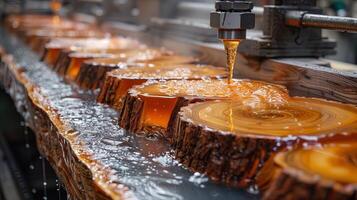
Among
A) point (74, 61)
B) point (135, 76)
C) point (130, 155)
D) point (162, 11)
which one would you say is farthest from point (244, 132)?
point (162, 11)

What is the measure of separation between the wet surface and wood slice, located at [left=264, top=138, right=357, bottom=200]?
0.26 m

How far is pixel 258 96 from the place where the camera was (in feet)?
7.82

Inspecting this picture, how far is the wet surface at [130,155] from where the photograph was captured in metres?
1.72

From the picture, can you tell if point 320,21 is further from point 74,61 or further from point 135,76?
point 74,61

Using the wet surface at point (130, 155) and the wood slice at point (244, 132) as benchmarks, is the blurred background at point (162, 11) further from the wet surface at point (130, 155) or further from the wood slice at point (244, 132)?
the wood slice at point (244, 132)

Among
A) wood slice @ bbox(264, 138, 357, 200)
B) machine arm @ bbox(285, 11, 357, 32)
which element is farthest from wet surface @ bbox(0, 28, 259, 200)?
machine arm @ bbox(285, 11, 357, 32)

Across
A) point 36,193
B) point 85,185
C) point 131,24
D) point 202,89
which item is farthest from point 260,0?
point 85,185

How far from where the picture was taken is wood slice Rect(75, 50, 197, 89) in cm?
346

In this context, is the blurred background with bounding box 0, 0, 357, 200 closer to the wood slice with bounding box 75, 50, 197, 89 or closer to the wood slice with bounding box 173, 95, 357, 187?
the wood slice with bounding box 75, 50, 197, 89

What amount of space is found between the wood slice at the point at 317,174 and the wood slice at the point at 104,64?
2044 millimetres

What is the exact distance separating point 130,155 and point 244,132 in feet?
1.93

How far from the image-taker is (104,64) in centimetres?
349

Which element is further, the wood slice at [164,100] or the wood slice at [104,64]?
the wood slice at [104,64]

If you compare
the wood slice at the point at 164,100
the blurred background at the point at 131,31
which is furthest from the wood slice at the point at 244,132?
the blurred background at the point at 131,31
